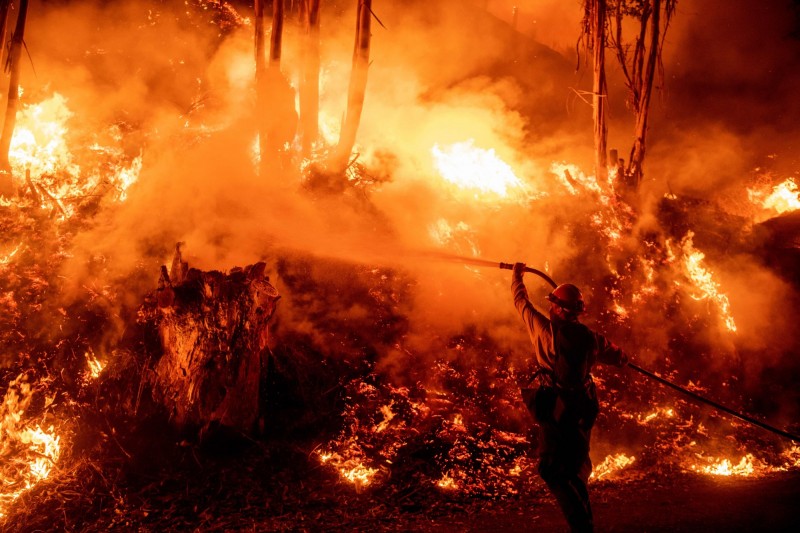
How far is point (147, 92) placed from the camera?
10.6 m

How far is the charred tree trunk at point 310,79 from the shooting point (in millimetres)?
9531

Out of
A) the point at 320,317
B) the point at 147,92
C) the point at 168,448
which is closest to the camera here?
the point at 168,448

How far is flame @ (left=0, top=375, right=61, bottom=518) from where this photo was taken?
4832mm

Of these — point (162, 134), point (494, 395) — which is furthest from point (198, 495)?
point (162, 134)

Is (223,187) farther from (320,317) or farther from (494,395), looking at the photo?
(494,395)

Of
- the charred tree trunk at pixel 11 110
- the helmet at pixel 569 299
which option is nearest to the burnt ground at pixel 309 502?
the helmet at pixel 569 299

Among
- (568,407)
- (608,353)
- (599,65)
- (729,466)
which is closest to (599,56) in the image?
(599,65)

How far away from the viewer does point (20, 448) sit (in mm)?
5207

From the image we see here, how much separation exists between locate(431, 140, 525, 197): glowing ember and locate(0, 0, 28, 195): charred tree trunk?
7.83 meters

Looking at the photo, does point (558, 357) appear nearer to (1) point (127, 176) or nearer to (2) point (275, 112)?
(2) point (275, 112)

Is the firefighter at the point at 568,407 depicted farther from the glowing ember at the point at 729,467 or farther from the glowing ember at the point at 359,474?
the glowing ember at the point at 729,467

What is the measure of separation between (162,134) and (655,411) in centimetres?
1005

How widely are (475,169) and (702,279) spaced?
16.6 feet

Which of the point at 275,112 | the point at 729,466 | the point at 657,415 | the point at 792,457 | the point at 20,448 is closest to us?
the point at 20,448
